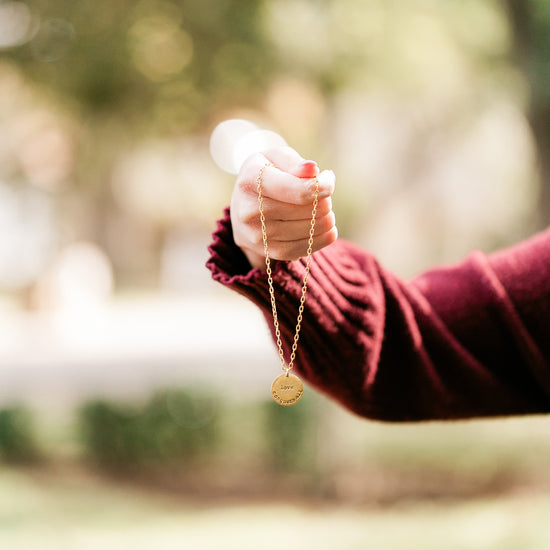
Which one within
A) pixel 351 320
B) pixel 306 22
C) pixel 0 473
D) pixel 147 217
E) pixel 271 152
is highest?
pixel 147 217

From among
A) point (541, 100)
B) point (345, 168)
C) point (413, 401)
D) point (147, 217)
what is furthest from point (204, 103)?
point (147, 217)

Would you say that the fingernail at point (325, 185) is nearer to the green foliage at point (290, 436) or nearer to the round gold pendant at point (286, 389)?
the round gold pendant at point (286, 389)

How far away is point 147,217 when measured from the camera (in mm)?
22531

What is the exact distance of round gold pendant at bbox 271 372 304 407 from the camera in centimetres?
129

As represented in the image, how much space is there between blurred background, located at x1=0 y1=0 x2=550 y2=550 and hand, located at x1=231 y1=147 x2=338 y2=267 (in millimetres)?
3271

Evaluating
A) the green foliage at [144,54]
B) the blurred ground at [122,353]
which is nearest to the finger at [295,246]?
the green foliage at [144,54]

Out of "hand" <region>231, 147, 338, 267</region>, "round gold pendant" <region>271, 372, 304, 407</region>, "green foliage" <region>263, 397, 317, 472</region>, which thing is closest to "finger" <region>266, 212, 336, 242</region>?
"hand" <region>231, 147, 338, 267</region>

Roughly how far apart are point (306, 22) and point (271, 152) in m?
3.46

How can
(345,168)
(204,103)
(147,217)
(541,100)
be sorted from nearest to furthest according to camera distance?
1. (541,100)
2. (204,103)
3. (345,168)
4. (147,217)

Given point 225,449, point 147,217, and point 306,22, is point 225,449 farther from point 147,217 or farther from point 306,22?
point 147,217

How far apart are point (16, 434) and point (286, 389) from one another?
610 centimetres

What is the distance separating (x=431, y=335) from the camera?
1.41m

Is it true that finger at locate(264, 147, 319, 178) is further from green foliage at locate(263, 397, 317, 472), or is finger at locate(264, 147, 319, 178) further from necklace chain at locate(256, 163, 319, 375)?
green foliage at locate(263, 397, 317, 472)

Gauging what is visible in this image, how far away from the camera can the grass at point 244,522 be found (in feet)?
14.9
